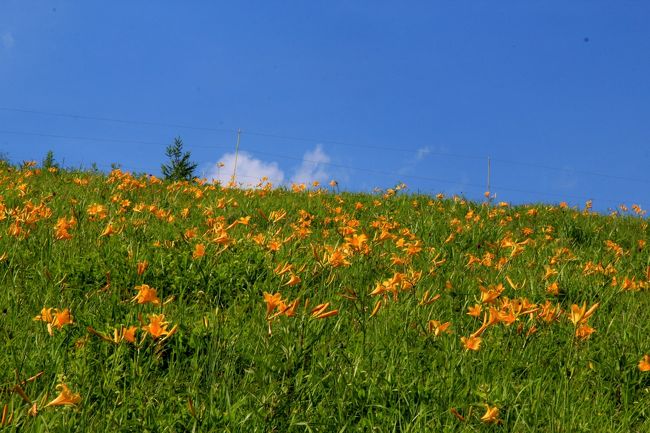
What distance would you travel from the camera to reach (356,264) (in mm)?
4672

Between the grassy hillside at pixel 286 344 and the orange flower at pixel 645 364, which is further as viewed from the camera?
the orange flower at pixel 645 364

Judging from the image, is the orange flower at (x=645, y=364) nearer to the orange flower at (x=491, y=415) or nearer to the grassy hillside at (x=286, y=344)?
the grassy hillside at (x=286, y=344)

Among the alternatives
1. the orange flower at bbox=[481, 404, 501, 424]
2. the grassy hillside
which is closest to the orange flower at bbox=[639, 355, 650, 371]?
the grassy hillside

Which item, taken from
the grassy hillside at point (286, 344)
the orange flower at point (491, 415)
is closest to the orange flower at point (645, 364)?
the grassy hillside at point (286, 344)

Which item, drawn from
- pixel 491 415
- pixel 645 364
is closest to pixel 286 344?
pixel 491 415

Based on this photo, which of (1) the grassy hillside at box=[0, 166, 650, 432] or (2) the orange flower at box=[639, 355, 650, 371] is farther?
(2) the orange flower at box=[639, 355, 650, 371]

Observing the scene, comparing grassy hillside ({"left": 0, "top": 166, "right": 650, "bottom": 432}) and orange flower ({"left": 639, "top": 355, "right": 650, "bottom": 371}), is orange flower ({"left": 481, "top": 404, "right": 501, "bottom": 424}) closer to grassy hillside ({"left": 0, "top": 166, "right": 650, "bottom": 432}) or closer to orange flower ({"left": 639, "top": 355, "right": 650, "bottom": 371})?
grassy hillside ({"left": 0, "top": 166, "right": 650, "bottom": 432})

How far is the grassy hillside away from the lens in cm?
246

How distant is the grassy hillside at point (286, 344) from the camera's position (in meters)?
2.46

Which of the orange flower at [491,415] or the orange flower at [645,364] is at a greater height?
the orange flower at [645,364]

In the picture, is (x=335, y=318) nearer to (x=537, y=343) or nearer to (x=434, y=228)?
(x=537, y=343)

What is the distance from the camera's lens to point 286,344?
2.96 meters

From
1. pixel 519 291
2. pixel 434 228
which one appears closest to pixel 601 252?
pixel 434 228

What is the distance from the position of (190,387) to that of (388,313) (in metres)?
1.52
